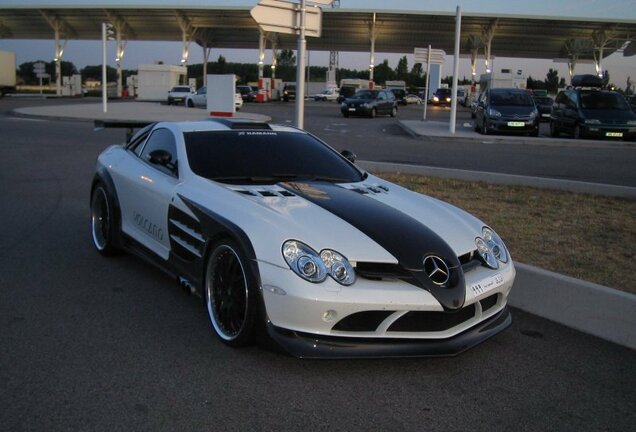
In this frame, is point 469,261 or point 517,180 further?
point 517,180

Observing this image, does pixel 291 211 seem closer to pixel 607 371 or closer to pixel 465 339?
pixel 465 339

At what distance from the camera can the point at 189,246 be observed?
4.87 metres

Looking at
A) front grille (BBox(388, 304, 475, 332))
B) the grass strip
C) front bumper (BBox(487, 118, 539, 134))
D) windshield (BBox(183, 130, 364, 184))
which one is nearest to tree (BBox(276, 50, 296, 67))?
front bumper (BBox(487, 118, 539, 134))

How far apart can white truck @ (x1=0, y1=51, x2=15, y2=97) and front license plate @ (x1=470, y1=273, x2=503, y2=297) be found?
6148cm

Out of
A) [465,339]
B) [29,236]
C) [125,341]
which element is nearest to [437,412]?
[465,339]

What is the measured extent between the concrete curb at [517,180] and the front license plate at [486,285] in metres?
6.53

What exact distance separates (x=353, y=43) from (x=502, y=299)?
69819mm

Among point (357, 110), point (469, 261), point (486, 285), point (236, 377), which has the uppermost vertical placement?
point (357, 110)

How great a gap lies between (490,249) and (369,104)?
34.7 metres

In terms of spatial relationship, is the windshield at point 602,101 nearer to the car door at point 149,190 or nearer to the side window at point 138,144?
the side window at point 138,144

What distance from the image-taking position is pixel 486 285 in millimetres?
4250

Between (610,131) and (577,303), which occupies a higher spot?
(610,131)

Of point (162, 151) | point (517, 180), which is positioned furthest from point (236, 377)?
point (517, 180)

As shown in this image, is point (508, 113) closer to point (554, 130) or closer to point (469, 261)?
point (554, 130)
